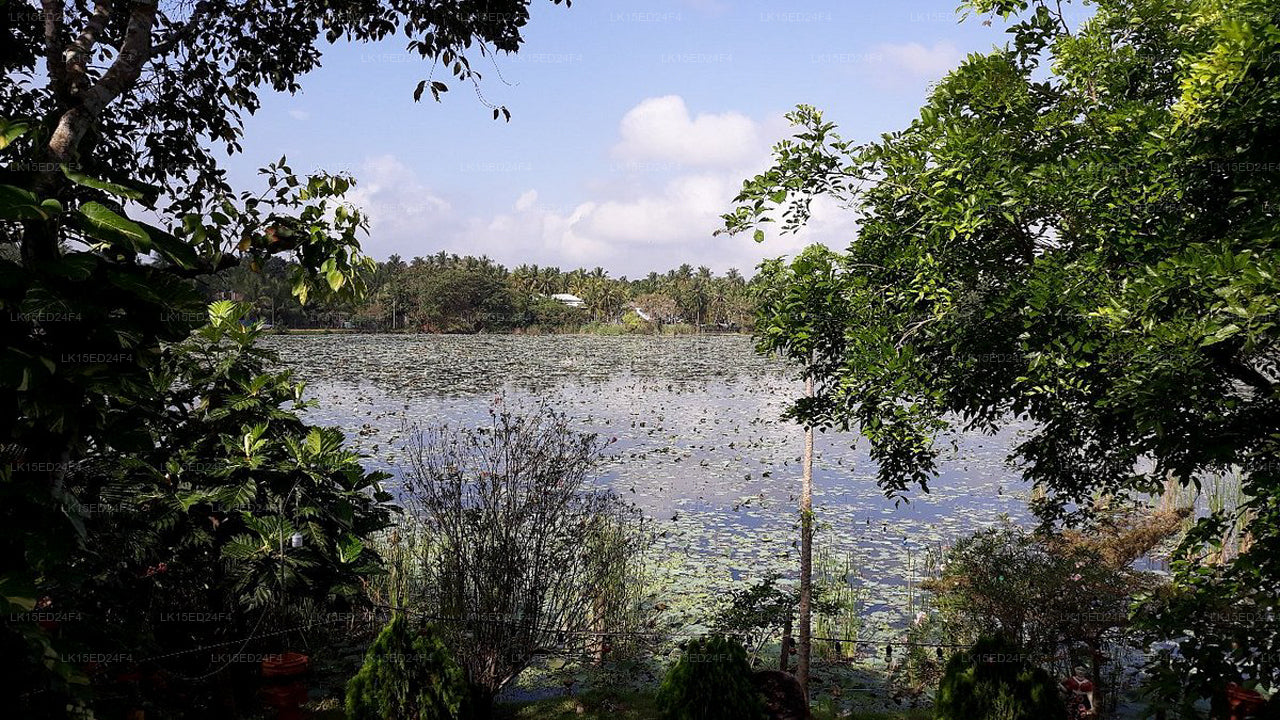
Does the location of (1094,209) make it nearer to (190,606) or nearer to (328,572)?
(328,572)

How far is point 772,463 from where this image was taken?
19.0m

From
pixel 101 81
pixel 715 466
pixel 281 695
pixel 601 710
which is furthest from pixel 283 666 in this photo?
pixel 715 466

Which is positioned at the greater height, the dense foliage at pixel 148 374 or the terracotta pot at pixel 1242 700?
the dense foliage at pixel 148 374

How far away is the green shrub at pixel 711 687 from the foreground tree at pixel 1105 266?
1.91 meters

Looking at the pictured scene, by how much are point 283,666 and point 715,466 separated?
13.3 metres

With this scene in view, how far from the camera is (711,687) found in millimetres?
5719

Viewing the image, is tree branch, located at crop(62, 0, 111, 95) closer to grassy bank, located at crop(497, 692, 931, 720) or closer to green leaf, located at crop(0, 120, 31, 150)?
green leaf, located at crop(0, 120, 31, 150)

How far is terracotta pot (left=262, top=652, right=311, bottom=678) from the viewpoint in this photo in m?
6.04

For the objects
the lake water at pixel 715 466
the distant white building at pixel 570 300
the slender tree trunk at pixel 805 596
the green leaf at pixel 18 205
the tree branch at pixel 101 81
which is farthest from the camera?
the distant white building at pixel 570 300

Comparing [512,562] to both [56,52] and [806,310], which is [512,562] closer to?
[806,310]

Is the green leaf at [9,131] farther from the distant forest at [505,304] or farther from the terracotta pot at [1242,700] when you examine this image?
the distant forest at [505,304]

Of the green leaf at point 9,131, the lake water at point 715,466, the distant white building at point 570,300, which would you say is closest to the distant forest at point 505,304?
the distant white building at point 570,300

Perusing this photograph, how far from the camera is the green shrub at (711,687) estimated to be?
224 inches

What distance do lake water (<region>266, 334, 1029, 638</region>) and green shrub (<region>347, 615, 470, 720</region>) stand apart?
12.2 feet
